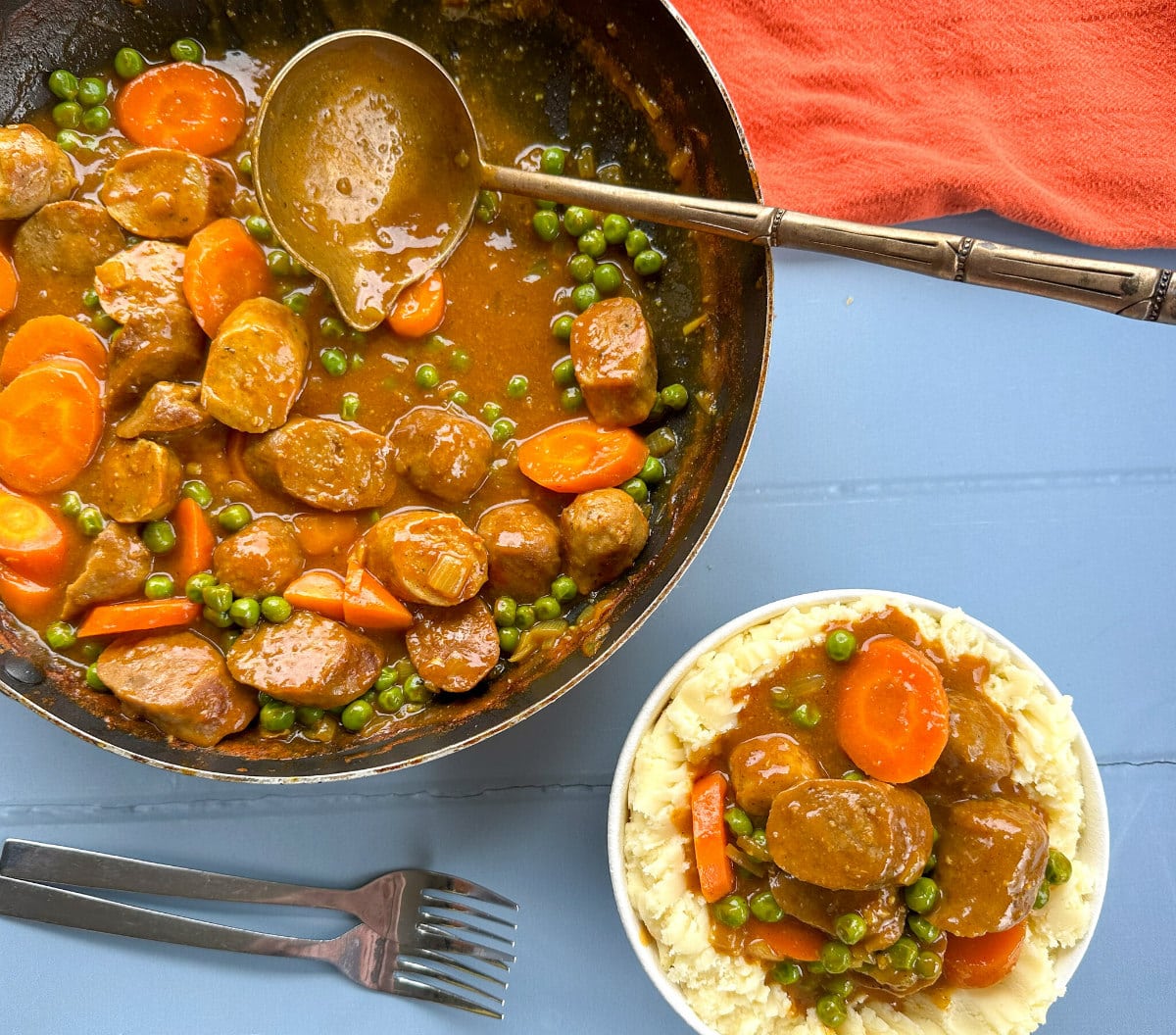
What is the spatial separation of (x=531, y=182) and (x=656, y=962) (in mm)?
2245

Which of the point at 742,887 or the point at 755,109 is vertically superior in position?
the point at 755,109

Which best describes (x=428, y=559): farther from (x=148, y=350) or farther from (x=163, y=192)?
(x=163, y=192)

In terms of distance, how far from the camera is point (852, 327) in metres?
3.39

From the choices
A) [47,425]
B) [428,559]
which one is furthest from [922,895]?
[47,425]

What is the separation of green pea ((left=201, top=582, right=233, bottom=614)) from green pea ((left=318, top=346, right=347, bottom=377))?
2.34 ft

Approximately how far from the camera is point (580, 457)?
291 cm

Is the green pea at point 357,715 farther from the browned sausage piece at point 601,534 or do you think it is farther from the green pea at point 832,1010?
the green pea at point 832,1010

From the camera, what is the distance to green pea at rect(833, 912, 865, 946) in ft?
8.10

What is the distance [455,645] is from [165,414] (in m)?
1.07

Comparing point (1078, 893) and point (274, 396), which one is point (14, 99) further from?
point (1078, 893)

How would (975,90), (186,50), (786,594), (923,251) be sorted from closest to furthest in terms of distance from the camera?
(923,251), (186,50), (786,594), (975,90)

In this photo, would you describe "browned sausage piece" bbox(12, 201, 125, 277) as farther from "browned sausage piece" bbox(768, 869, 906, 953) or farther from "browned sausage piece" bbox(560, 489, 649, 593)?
"browned sausage piece" bbox(768, 869, 906, 953)

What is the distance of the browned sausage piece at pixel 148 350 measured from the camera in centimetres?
281

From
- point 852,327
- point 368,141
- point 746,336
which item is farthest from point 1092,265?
point 368,141
